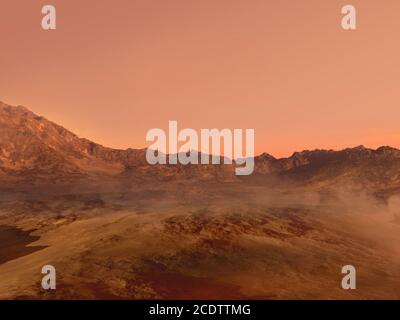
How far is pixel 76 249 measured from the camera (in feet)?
212

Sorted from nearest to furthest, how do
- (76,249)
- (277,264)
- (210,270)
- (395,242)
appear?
(210,270)
(277,264)
(76,249)
(395,242)

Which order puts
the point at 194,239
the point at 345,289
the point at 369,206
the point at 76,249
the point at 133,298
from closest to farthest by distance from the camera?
the point at 133,298 → the point at 345,289 → the point at 76,249 → the point at 194,239 → the point at 369,206

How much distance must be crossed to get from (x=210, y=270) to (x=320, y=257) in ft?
67.8

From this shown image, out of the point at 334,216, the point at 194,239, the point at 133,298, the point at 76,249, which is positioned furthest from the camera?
the point at 334,216

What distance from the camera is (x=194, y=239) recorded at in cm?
7238


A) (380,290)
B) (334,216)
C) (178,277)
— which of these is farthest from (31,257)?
(334,216)

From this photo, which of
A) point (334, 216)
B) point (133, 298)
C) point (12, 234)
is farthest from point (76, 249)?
point (334, 216)

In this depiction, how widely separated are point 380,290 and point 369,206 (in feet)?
369

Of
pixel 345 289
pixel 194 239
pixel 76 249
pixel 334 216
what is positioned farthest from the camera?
pixel 334 216

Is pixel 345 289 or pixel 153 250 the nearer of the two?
pixel 345 289

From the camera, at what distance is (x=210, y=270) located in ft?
183

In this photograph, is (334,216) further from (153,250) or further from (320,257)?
(153,250)

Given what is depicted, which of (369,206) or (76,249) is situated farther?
(369,206)

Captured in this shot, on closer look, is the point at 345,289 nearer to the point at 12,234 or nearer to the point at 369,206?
the point at 12,234
